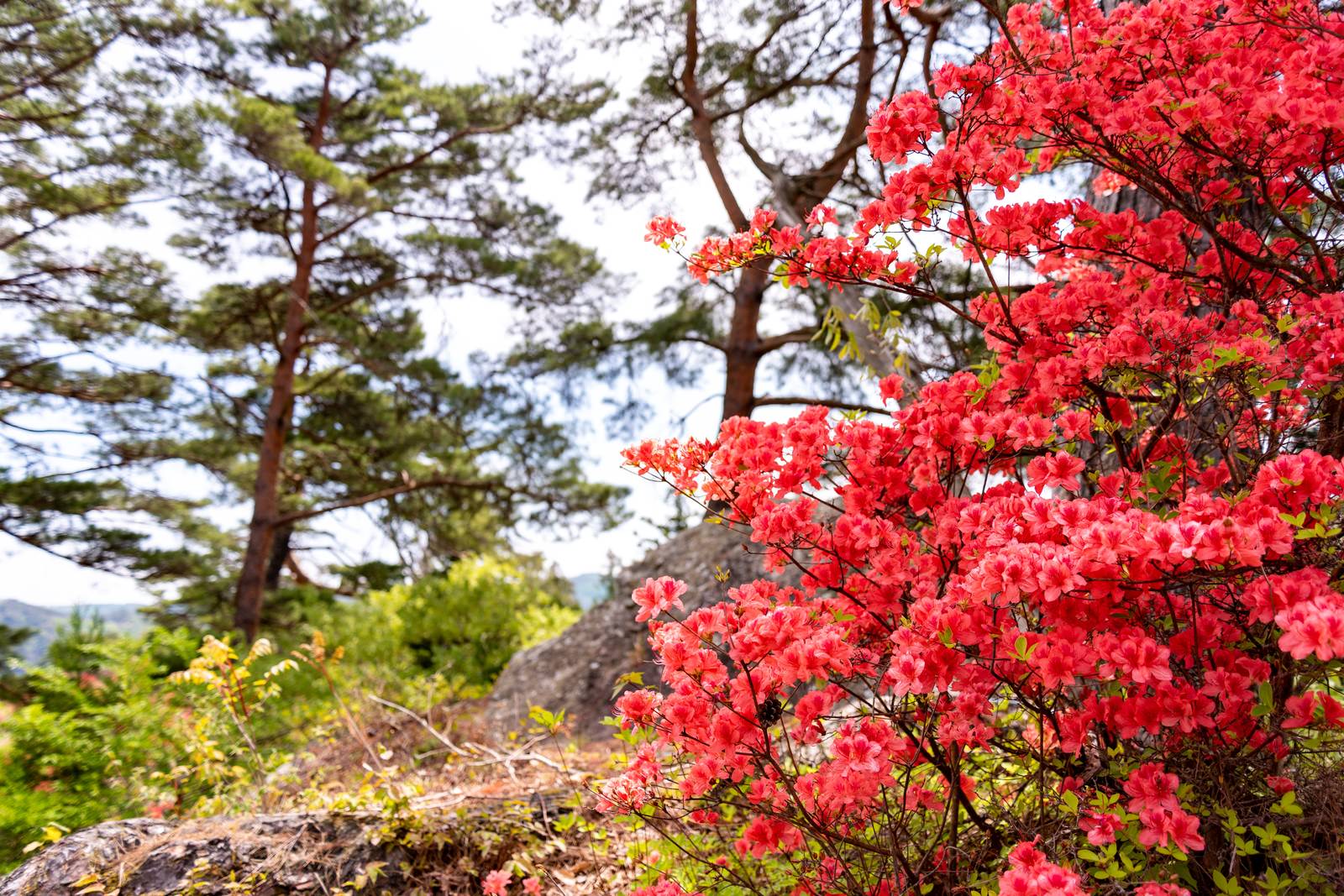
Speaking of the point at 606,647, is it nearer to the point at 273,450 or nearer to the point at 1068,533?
the point at 1068,533

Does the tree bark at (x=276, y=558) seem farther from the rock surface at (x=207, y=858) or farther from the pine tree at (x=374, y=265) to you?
the rock surface at (x=207, y=858)

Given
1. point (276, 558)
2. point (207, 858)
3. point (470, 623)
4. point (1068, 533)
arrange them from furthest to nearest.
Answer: point (276, 558) < point (470, 623) < point (207, 858) < point (1068, 533)

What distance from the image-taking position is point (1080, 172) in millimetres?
5703

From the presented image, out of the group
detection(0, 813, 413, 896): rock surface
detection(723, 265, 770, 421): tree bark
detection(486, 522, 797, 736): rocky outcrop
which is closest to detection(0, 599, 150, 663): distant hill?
detection(486, 522, 797, 736): rocky outcrop

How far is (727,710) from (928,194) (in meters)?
1.28

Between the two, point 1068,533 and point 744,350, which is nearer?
point 1068,533

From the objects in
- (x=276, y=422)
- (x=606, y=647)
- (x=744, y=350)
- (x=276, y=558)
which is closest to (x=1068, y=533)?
(x=606, y=647)

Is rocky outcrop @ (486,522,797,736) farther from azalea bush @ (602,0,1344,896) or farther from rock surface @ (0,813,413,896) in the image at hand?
azalea bush @ (602,0,1344,896)

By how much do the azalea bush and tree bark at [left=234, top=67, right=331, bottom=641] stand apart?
9.06 metres

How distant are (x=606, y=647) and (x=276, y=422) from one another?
6.47 metres

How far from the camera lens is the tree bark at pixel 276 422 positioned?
9.90 metres

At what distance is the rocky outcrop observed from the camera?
547 cm

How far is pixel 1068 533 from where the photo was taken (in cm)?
146

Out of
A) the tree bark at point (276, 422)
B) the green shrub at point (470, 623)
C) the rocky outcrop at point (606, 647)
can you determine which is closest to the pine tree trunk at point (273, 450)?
the tree bark at point (276, 422)
